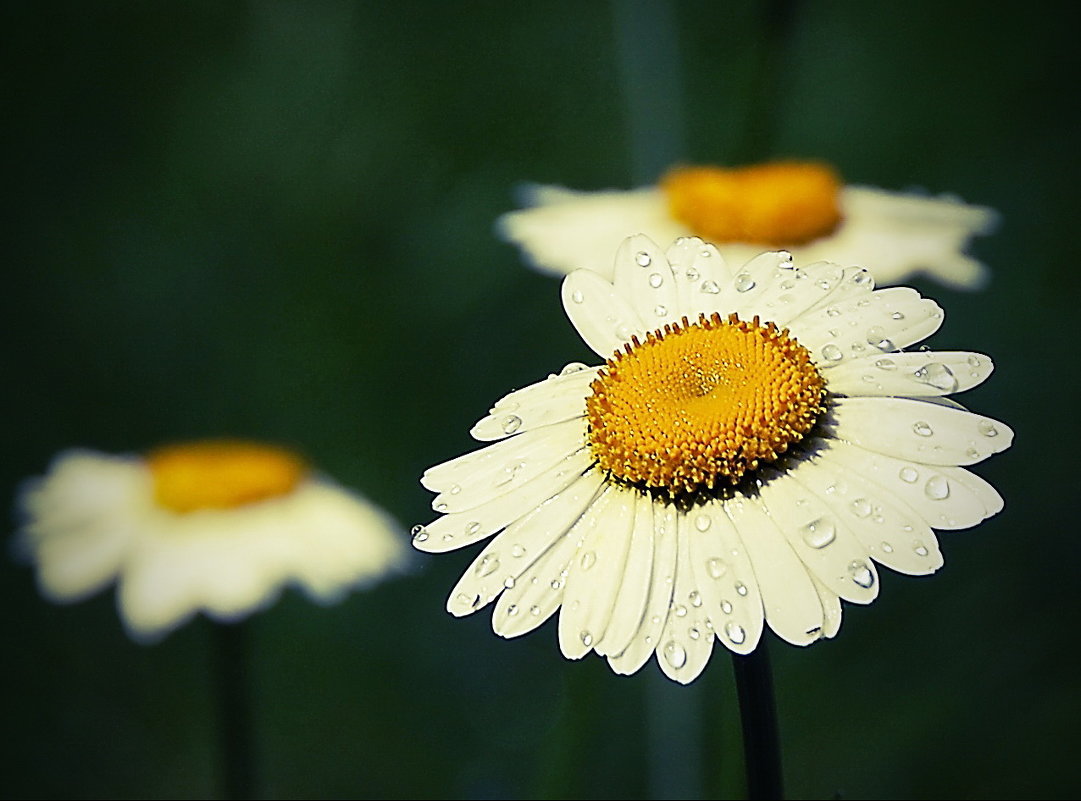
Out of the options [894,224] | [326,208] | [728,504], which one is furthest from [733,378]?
[326,208]

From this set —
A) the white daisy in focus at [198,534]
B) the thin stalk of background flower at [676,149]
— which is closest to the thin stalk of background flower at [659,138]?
the thin stalk of background flower at [676,149]

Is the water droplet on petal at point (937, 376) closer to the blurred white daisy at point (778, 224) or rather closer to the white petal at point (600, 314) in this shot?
the white petal at point (600, 314)

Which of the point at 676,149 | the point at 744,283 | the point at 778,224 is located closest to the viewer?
the point at 744,283

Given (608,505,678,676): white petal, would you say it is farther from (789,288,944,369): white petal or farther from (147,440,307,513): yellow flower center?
(147,440,307,513): yellow flower center

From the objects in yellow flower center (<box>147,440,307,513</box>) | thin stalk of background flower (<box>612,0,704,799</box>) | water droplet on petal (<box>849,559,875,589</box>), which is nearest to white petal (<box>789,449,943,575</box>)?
water droplet on petal (<box>849,559,875,589</box>)

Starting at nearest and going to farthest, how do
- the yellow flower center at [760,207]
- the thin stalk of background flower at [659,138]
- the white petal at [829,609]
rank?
the white petal at [829,609] < the thin stalk of background flower at [659,138] < the yellow flower center at [760,207]

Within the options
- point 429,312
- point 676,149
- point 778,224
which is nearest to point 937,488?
point 778,224

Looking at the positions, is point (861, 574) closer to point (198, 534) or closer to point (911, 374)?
point (911, 374)
